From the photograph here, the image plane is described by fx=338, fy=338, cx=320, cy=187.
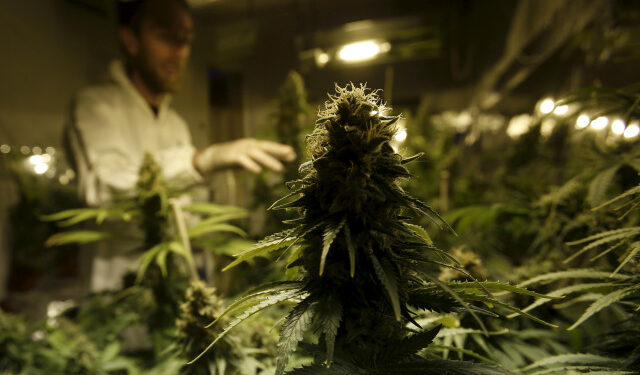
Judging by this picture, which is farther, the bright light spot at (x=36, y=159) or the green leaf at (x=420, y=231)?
the bright light spot at (x=36, y=159)

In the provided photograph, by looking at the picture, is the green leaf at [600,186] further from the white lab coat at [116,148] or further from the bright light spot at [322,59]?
the white lab coat at [116,148]

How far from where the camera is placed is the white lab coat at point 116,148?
1.51m

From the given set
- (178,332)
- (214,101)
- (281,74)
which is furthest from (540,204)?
(214,101)

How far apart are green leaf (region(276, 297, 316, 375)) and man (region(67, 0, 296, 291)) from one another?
3.40ft

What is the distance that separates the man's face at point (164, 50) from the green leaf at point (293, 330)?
1.60 metres

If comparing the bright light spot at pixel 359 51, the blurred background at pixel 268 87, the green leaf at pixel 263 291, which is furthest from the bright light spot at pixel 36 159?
the green leaf at pixel 263 291

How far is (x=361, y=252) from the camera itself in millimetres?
500

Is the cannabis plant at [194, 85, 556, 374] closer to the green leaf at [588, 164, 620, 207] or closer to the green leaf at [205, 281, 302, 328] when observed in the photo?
the green leaf at [205, 281, 302, 328]

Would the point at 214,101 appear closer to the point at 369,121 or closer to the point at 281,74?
the point at 281,74

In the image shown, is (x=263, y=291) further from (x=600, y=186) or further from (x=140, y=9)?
(x=140, y=9)

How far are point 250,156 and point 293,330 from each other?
108cm

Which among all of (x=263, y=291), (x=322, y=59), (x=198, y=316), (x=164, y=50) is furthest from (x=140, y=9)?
(x=263, y=291)

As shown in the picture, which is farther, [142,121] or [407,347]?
[142,121]

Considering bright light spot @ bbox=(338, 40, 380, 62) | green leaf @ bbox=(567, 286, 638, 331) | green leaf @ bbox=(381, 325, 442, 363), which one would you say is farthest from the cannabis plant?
bright light spot @ bbox=(338, 40, 380, 62)
